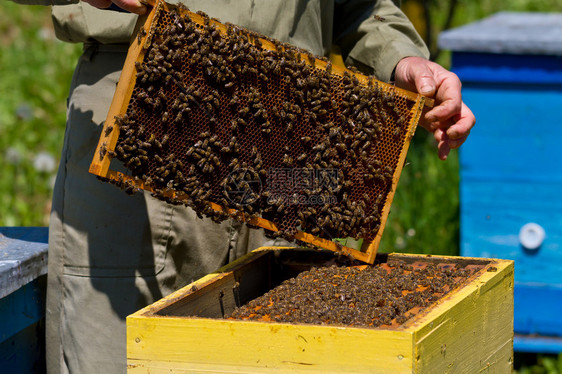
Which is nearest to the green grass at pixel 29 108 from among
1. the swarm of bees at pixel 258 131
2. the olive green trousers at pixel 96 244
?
the olive green trousers at pixel 96 244

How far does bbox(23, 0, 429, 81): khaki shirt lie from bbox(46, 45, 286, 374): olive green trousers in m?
0.16

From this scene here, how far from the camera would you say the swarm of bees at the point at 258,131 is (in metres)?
2.47

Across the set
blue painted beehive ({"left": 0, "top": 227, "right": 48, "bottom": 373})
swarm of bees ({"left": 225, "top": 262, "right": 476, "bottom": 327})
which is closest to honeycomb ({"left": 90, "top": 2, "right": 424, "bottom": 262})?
swarm of bees ({"left": 225, "top": 262, "right": 476, "bottom": 327})

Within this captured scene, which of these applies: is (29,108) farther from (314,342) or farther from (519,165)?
(314,342)

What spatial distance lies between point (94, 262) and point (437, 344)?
161cm

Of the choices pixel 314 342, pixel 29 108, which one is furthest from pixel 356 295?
pixel 29 108

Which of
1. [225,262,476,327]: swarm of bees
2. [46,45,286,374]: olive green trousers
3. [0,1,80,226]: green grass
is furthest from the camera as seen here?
[0,1,80,226]: green grass

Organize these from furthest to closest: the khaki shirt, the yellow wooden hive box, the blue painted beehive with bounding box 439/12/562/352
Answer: the blue painted beehive with bounding box 439/12/562/352
the khaki shirt
the yellow wooden hive box

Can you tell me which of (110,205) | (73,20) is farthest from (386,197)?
(73,20)

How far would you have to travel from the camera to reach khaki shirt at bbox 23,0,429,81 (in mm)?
2936

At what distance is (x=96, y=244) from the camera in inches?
120

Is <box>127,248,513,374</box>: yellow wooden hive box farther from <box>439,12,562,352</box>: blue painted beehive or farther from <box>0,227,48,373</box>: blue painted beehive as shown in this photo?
<box>439,12,562,352</box>: blue painted beehive

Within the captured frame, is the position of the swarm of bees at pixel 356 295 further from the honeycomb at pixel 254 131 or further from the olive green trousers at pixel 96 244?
the olive green trousers at pixel 96 244

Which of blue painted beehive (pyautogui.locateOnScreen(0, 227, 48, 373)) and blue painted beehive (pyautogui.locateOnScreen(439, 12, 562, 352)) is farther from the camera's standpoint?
blue painted beehive (pyautogui.locateOnScreen(439, 12, 562, 352))
